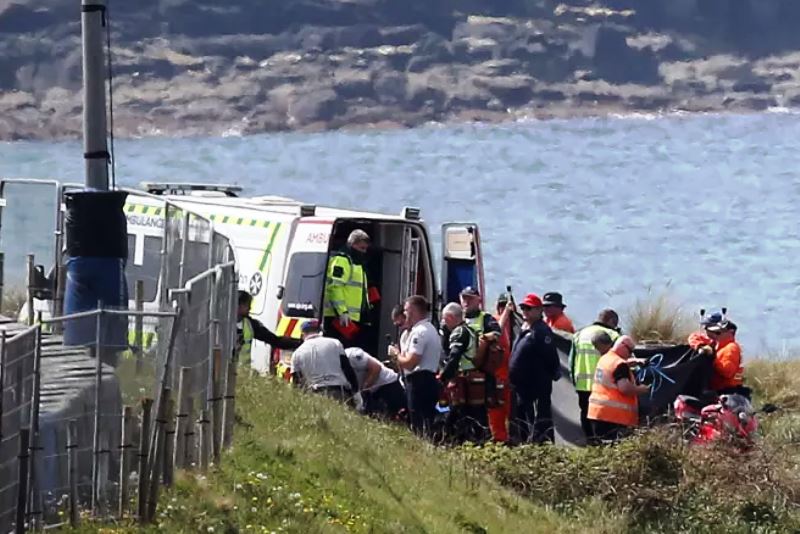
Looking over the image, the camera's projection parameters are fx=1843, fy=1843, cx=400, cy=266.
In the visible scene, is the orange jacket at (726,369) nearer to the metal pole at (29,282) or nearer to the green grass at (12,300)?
the metal pole at (29,282)

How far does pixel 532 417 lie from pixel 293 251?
9.04 ft

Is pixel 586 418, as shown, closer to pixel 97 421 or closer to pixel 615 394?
pixel 615 394

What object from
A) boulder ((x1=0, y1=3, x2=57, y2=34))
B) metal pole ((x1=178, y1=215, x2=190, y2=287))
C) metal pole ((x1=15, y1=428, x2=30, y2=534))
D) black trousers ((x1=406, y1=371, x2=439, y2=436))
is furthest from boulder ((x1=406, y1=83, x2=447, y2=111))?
metal pole ((x1=15, y1=428, x2=30, y2=534))

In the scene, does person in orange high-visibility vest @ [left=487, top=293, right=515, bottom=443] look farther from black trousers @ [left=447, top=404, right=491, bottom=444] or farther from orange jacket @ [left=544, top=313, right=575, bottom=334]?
orange jacket @ [left=544, top=313, right=575, bottom=334]

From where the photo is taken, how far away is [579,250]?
46.7 m

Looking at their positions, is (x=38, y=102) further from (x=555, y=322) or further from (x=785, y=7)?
(x=555, y=322)

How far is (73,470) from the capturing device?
973 centimetres

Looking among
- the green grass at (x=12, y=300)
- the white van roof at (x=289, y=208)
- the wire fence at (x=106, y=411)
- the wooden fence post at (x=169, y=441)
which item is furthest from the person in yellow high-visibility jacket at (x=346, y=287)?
the wooden fence post at (x=169, y=441)

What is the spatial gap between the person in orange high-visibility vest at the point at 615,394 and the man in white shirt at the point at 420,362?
4.79 feet

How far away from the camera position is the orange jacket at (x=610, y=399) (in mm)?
16562

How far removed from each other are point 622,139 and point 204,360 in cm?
8480

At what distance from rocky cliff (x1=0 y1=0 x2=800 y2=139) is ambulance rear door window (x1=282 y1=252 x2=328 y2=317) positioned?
75.3 metres

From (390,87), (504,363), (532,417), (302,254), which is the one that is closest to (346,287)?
(302,254)

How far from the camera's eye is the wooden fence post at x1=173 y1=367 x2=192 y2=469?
35.1 ft
